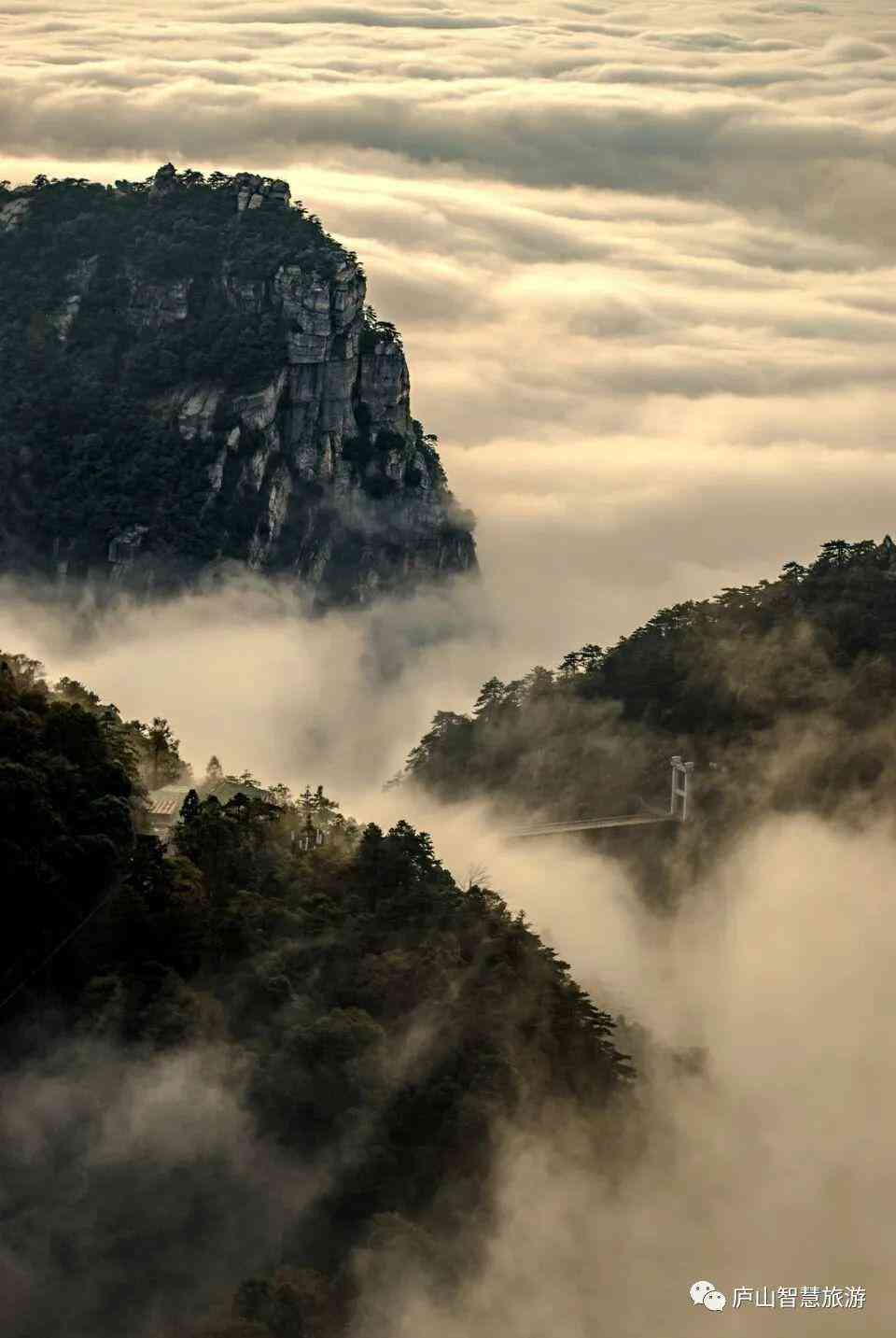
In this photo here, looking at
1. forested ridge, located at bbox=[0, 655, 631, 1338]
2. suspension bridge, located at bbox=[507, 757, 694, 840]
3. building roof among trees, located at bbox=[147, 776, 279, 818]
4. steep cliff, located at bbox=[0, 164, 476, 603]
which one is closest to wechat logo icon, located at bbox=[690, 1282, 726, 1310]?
forested ridge, located at bbox=[0, 655, 631, 1338]

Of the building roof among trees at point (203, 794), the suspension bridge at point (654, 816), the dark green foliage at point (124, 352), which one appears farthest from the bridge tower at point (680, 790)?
the dark green foliage at point (124, 352)

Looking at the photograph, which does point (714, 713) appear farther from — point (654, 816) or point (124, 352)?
point (124, 352)

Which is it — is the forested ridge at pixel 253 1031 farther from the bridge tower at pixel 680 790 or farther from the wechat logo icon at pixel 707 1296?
the bridge tower at pixel 680 790

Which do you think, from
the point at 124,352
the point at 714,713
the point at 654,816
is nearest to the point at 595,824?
the point at 654,816

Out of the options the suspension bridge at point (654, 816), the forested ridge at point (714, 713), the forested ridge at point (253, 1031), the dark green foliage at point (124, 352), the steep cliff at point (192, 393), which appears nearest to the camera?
the forested ridge at point (253, 1031)

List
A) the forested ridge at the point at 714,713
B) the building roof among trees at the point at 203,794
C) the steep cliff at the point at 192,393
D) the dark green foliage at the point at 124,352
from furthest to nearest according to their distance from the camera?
1. the dark green foliage at the point at 124,352
2. the steep cliff at the point at 192,393
3. the forested ridge at the point at 714,713
4. the building roof among trees at the point at 203,794
